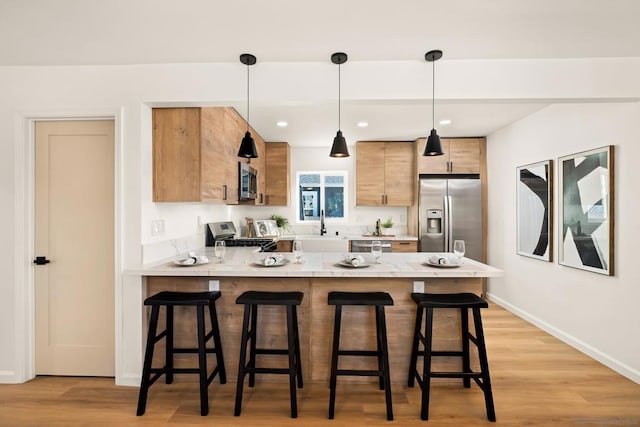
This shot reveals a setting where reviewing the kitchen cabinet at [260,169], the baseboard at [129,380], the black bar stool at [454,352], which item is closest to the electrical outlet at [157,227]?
the baseboard at [129,380]

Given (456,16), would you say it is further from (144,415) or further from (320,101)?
(144,415)

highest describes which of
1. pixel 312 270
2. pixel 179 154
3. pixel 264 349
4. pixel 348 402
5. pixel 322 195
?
pixel 179 154

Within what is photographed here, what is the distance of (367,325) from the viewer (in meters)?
2.52

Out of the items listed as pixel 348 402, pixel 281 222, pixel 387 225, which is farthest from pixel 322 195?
pixel 348 402

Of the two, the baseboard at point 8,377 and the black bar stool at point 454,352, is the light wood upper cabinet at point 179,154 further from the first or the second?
the black bar stool at point 454,352

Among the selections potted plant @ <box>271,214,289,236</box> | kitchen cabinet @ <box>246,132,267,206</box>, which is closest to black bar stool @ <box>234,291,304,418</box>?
kitchen cabinet @ <box>246,132,267,206</box>

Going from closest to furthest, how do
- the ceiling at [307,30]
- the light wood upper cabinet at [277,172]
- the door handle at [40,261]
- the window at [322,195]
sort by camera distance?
the ceiling at [307,30], the door handle at [40,261], the light wood upper cabinet at [277,172], the window at [322,195]

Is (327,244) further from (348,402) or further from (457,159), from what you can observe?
(348,402)

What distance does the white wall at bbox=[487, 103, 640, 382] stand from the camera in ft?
8.60

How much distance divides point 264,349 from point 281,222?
3.17 metres

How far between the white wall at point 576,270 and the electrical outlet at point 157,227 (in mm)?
3811

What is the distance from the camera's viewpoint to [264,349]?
8.01 ft

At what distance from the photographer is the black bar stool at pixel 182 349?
2.12 metres

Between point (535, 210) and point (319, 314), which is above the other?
point (535, 210)
